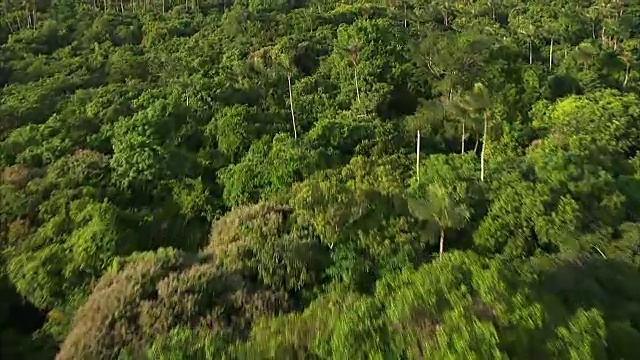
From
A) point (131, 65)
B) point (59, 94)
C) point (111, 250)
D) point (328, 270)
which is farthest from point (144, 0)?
point (328, 270)

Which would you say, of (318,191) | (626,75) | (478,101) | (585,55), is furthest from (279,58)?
(626,75)

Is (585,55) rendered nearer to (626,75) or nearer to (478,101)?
(626,75)

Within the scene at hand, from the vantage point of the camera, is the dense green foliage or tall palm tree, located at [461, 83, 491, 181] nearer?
the dense green foliage

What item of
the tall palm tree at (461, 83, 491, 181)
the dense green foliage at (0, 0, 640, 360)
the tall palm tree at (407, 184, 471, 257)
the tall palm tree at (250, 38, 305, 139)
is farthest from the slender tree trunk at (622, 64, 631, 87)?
the tall palm tree at (407, 184, 471, 257)

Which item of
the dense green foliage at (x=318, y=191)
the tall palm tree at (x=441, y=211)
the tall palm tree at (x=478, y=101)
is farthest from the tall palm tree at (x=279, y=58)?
the tall palm tree at (x=441, y=211)

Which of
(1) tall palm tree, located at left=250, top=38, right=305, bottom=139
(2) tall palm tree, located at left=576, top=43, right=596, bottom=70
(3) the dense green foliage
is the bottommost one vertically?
(3) the dense green foliage

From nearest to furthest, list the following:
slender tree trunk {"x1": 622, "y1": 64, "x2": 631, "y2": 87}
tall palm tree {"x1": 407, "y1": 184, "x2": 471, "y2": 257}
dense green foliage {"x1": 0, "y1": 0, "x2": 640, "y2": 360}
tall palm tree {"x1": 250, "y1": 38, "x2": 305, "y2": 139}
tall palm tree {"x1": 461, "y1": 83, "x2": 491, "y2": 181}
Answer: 1. dense green foliage {"x1": 0, "y1": 0, "x2": 640, "y2": 360}
2. tall palm tree {"x1": 407, "y1": 184, "x2": 471, "y2": 257}
3. tall palm tree {"x1": 461, "y1": 83, "x2": 491, "y2": 181}
4. tall palm tree {"x1": 250, "y1": 38, "x2": 305, "y2": 139}
5. slender tree trunk {"x1": 622, "y1": 64, "x2": 631, "y2": 87}

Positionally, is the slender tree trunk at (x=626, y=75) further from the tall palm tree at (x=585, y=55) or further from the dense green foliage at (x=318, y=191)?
the tall palm tree at (x=585, y=55)

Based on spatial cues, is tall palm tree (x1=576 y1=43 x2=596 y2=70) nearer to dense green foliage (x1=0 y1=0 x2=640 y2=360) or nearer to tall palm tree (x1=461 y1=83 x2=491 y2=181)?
dense green foliage (x1=0 y1=0 x2=640 y2=360)
